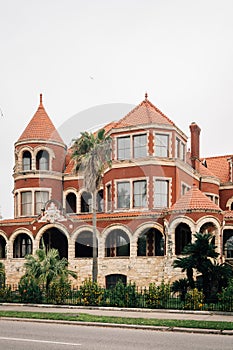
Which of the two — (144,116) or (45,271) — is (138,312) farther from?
(144,116)

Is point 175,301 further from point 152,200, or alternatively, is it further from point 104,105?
point 104,105

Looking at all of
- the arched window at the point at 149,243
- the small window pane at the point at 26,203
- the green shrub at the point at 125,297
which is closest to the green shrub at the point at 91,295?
the green shrub at the point at 125,297

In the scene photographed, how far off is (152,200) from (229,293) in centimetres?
1515

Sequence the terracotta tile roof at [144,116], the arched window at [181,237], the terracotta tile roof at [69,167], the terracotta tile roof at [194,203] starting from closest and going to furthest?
the terracotta tile roof at [194,203], the arched window at [181,237], the terracotta tile roof at [144,116], the terracotta tile roof at [69,167]

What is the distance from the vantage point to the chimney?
1721 inches

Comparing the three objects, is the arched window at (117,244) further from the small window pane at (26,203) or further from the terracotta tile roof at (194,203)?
the small window pane at (26,203)

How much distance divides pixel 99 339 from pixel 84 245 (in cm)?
2220

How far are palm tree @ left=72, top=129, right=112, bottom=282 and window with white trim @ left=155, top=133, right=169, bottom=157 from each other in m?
5.35

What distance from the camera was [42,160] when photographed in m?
41.7

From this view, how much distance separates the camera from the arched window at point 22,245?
126 ft

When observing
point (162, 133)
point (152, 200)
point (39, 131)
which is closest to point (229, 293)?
point (152, 200)

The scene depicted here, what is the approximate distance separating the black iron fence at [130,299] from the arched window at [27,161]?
1722 cm

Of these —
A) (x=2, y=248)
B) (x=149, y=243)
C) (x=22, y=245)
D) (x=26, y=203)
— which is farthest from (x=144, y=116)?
(x=2, y=248)

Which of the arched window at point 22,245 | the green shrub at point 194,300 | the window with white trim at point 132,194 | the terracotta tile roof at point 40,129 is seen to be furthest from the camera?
the terracotta tile roof at point 40,129
